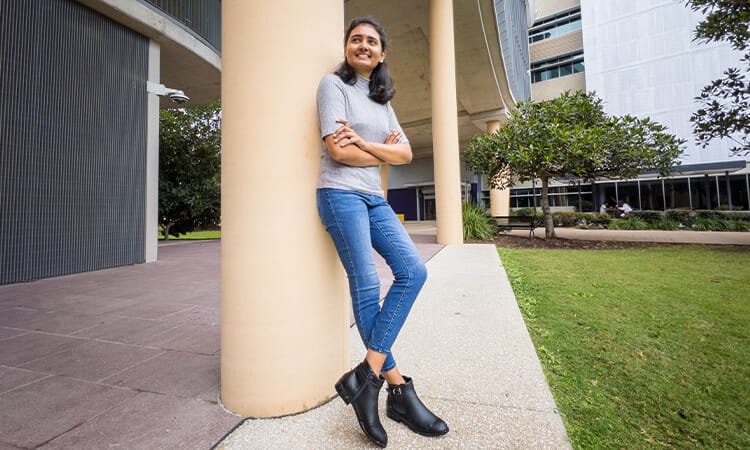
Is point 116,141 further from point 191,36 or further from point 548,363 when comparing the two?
point 548,363

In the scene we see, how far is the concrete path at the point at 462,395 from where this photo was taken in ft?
4.87

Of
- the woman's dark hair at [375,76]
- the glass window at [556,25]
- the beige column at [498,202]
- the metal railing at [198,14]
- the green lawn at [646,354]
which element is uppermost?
the glass window at [556,25]

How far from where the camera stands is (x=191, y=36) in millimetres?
8023

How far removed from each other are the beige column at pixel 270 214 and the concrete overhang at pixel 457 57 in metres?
11.1

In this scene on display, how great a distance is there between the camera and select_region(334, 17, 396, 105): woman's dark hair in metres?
1.70

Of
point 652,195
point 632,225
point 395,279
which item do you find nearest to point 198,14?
point 395,279

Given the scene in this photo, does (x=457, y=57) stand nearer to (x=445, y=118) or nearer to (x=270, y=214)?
(x=445, y=118)

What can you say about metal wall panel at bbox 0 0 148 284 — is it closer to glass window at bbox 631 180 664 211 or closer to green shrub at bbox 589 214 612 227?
green shrub at bbox 589 214 612 227

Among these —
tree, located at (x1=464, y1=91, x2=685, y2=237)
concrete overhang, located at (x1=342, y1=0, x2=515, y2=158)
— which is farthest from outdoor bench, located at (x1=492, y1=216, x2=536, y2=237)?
concrete overhang, located at (x1=342, y1=0, x2=515, y2=158)

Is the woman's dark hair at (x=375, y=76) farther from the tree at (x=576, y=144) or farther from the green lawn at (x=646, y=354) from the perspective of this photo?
the tree at (x=576, y=144)

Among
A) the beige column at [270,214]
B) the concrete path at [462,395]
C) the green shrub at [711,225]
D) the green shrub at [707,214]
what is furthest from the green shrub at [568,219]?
the beige column at [270,214]

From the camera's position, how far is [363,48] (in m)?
1.71

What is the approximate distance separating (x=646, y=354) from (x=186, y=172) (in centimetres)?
1464

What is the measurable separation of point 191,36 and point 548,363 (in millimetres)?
9712
